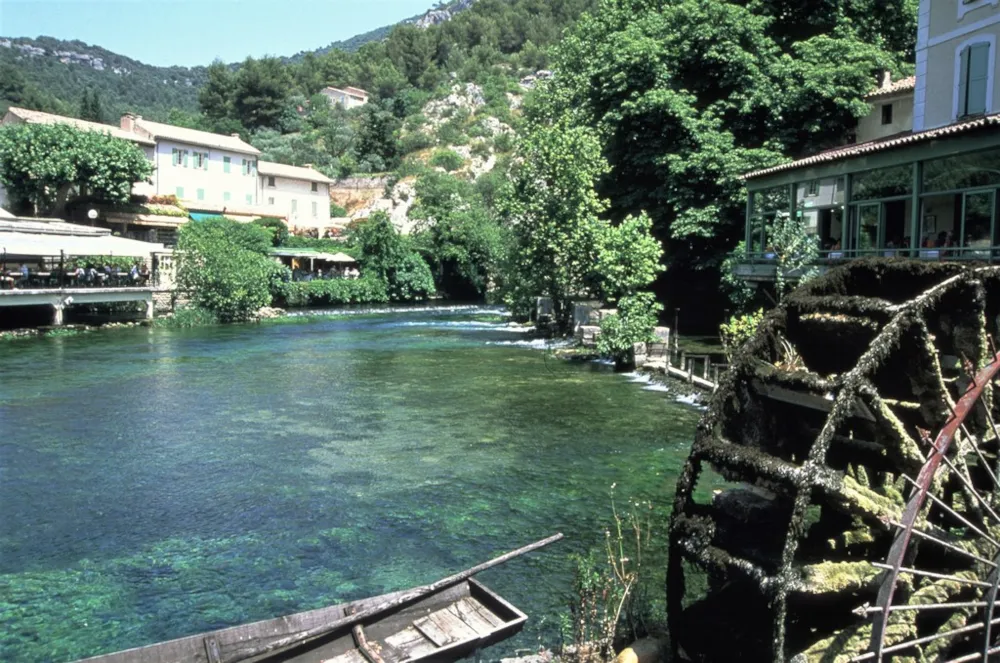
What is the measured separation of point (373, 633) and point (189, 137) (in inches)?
2369

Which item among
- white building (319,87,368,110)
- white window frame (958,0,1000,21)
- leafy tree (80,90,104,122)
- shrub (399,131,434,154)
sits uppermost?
white building (319,87,368,110)

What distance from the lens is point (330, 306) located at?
56312 millimetres

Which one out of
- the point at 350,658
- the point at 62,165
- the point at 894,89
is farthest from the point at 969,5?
the point at 62,165

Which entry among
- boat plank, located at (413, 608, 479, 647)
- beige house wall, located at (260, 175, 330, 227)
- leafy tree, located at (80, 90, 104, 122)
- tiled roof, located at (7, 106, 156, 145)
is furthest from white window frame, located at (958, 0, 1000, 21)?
leafy tree, located at (80, 90, 104, 122)

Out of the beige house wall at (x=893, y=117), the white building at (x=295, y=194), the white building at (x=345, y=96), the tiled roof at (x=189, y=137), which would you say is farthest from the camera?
the white building at (x=345, y=96)

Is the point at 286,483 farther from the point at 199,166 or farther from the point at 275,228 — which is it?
the point at 199,166

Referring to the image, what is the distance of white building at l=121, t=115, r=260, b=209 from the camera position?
6041 cm

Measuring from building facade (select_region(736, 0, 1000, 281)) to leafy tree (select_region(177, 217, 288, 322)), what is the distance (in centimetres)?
2704

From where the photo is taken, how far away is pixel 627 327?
2728 cm

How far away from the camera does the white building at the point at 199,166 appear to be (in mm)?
60406

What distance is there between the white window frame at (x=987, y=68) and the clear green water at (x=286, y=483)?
1227cm

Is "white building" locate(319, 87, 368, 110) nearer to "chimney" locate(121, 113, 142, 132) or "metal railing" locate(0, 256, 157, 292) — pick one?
"chimney" locate(121, 113, 142, 132)

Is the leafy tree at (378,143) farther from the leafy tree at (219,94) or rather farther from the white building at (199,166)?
the white building at (199,166)

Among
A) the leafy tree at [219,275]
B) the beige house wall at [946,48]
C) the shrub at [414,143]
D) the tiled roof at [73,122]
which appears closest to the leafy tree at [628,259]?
the beige house wall at [946,48]
